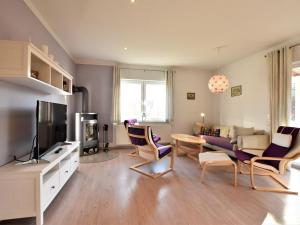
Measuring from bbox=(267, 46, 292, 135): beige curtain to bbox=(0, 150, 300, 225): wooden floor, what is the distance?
3.68 ft

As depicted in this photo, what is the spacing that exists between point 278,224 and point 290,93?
2.69m

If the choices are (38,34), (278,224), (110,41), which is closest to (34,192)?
(38,34)

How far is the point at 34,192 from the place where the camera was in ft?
5.62

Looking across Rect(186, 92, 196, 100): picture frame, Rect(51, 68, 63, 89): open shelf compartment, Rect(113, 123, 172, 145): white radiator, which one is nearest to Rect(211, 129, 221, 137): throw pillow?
Rect(113, 123, 172, 145): white radiator

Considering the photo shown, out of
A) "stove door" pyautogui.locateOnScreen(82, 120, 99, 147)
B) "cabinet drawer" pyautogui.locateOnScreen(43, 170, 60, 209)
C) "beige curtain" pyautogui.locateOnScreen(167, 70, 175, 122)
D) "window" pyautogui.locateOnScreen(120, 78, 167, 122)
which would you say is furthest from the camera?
"beige curtain" pyautogui.locateOnScreen(167, 70, 175, 122)

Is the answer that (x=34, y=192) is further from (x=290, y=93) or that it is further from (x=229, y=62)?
(x=229, y=62)

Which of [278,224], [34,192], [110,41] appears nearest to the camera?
[34,192]

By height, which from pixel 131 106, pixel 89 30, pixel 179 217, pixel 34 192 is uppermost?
pixel 89 30

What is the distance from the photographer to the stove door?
14.9ft

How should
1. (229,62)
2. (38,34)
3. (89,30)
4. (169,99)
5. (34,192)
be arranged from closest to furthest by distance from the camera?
(34,192), (38,34), (89,30), (229,62), (169,99)

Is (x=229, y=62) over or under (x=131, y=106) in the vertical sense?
over

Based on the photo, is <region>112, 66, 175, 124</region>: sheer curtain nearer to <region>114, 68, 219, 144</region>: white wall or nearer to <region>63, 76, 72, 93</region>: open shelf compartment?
<region>114, 68, 219, 144</region>: white wall

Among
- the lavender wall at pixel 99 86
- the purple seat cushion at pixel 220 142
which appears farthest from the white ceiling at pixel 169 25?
the purple seat cushion at pixel 220 142

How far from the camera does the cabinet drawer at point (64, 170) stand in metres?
2.37
